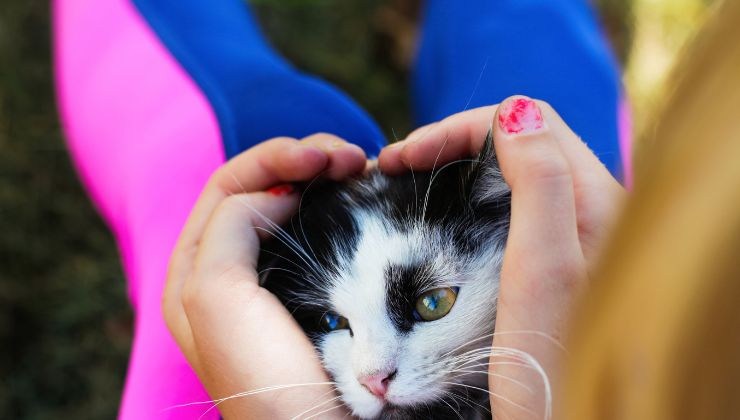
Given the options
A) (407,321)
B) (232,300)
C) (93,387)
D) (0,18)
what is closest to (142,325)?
(232,300)

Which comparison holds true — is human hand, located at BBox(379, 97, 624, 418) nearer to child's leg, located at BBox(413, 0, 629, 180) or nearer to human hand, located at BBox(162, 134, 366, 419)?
child's leg, located at BBox(413, 0, 629, 180)

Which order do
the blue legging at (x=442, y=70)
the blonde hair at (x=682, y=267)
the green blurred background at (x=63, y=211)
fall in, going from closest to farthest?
the blonde hair at (x=682, y=267) → the blue legging at (x=442, y=70) → the green blurred background at (x=63, y=211)

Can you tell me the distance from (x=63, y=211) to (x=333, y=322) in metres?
0.75

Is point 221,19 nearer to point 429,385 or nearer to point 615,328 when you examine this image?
point 429,385

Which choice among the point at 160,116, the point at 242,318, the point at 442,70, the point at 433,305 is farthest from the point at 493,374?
the point at 160,116

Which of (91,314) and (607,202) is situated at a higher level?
(607,202)

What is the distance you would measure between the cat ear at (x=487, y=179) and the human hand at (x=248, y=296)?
0.31ft

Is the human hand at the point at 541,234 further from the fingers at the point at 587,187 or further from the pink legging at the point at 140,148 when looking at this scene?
the pink legging at the point at 140,148

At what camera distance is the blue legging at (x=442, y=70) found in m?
0.48

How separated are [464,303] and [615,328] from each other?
20 centimetres

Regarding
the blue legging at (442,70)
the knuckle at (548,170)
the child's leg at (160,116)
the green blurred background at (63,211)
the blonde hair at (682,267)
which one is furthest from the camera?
the green blurred background at (63,211)

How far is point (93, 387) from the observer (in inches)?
40.5

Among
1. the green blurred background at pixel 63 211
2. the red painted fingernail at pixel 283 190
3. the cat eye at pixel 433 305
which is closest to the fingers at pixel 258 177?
the red painted fingernail at pixel 283 190

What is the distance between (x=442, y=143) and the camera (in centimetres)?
46
